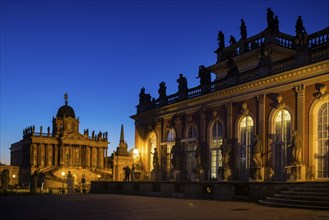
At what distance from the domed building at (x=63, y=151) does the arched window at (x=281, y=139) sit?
6637 centimetres

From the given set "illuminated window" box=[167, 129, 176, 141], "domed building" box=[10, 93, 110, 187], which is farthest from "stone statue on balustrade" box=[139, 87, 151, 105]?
"domed building" box=[10, 93, 110, 187]

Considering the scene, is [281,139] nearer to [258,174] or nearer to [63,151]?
[258,174]

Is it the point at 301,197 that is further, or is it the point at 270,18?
the point at 270,18

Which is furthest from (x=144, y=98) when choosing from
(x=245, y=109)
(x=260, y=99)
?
(x=260, y=99)

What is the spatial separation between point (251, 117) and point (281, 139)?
3017 millimetres

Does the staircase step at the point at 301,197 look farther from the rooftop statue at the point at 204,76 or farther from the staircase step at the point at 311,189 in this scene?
the rooftop statue at the point at 204,76

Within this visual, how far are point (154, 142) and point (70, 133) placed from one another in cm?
6326

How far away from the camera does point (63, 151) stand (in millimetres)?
99000

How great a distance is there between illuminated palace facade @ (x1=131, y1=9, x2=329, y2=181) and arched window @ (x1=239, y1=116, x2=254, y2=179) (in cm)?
6

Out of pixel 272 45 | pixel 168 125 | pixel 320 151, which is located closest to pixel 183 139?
pixel 168 125

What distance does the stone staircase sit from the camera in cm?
1697

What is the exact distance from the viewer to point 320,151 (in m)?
25.0

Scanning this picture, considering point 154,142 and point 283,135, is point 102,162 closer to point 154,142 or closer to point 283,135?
point 154,142

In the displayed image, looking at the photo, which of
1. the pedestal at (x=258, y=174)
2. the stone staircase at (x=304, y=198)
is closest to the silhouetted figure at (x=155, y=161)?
the pedestal at (x=258, y=174)
